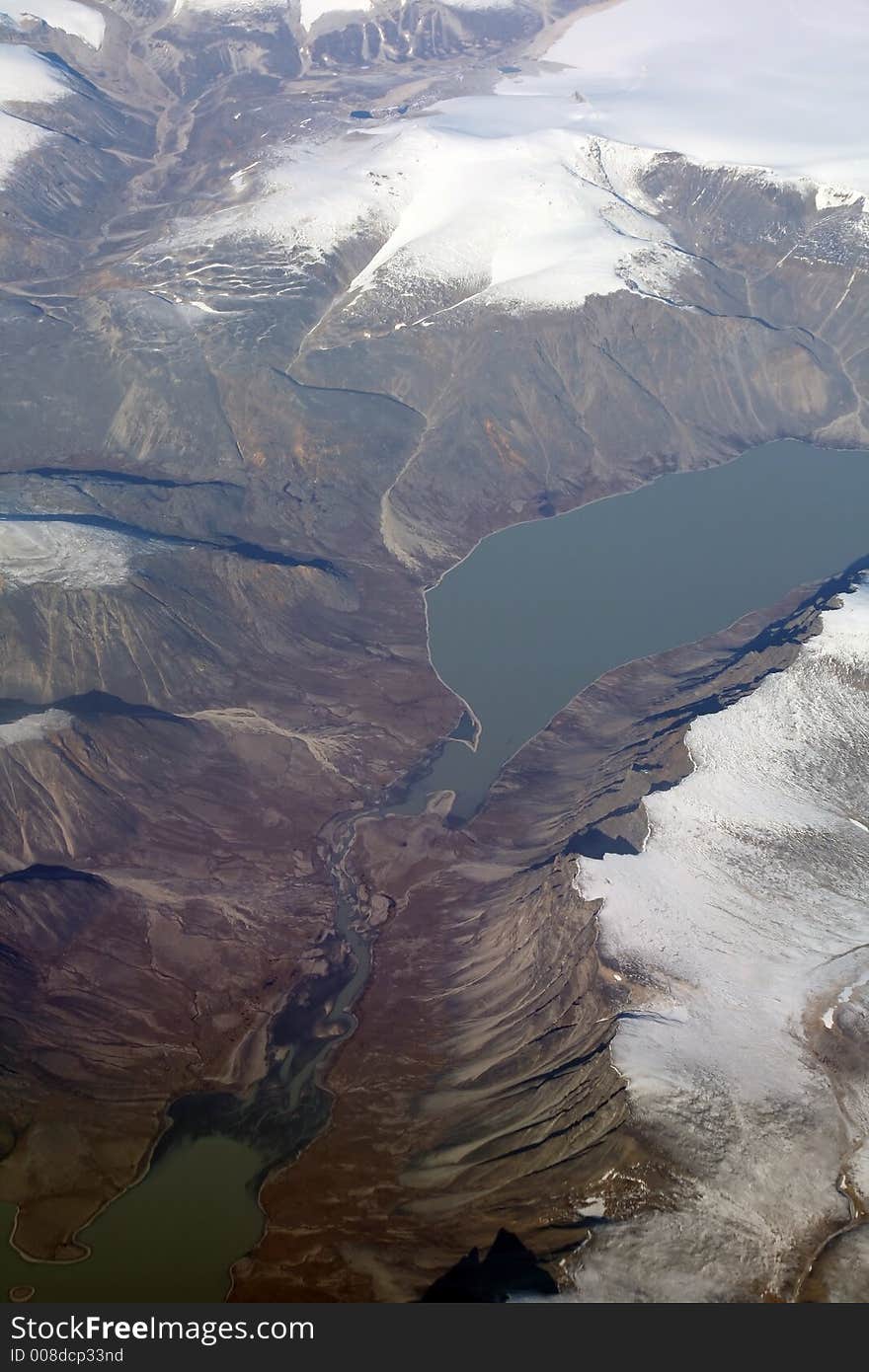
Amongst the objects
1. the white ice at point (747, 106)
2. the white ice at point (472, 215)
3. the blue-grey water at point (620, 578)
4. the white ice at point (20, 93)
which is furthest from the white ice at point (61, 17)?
the blue-grey water at point (620, 578)

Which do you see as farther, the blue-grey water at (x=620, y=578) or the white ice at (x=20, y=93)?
the white ice at (x=20, y=93)

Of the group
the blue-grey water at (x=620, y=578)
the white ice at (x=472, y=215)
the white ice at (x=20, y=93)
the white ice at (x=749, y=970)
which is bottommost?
the blue-grey water at (x=620, y=578)

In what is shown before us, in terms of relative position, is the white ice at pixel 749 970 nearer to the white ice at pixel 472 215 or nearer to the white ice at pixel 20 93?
the white ice at pixel 472 215

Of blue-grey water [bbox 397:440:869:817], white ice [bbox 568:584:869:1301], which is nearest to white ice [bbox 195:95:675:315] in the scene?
blue-grey water [bbox 397:440:869:817]

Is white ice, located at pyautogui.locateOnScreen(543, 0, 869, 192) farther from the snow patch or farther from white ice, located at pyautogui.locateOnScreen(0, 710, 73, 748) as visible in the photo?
white ice, located at pyautogui.locateOnScreen(0, 710, 73, 748)

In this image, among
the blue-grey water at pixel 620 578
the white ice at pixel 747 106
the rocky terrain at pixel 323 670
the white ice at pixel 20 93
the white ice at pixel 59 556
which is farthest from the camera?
the white ice at pixel 20 93

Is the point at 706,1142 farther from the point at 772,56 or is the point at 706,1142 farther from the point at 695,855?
the point at 772,56

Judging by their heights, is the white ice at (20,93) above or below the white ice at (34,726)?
Answer: above
